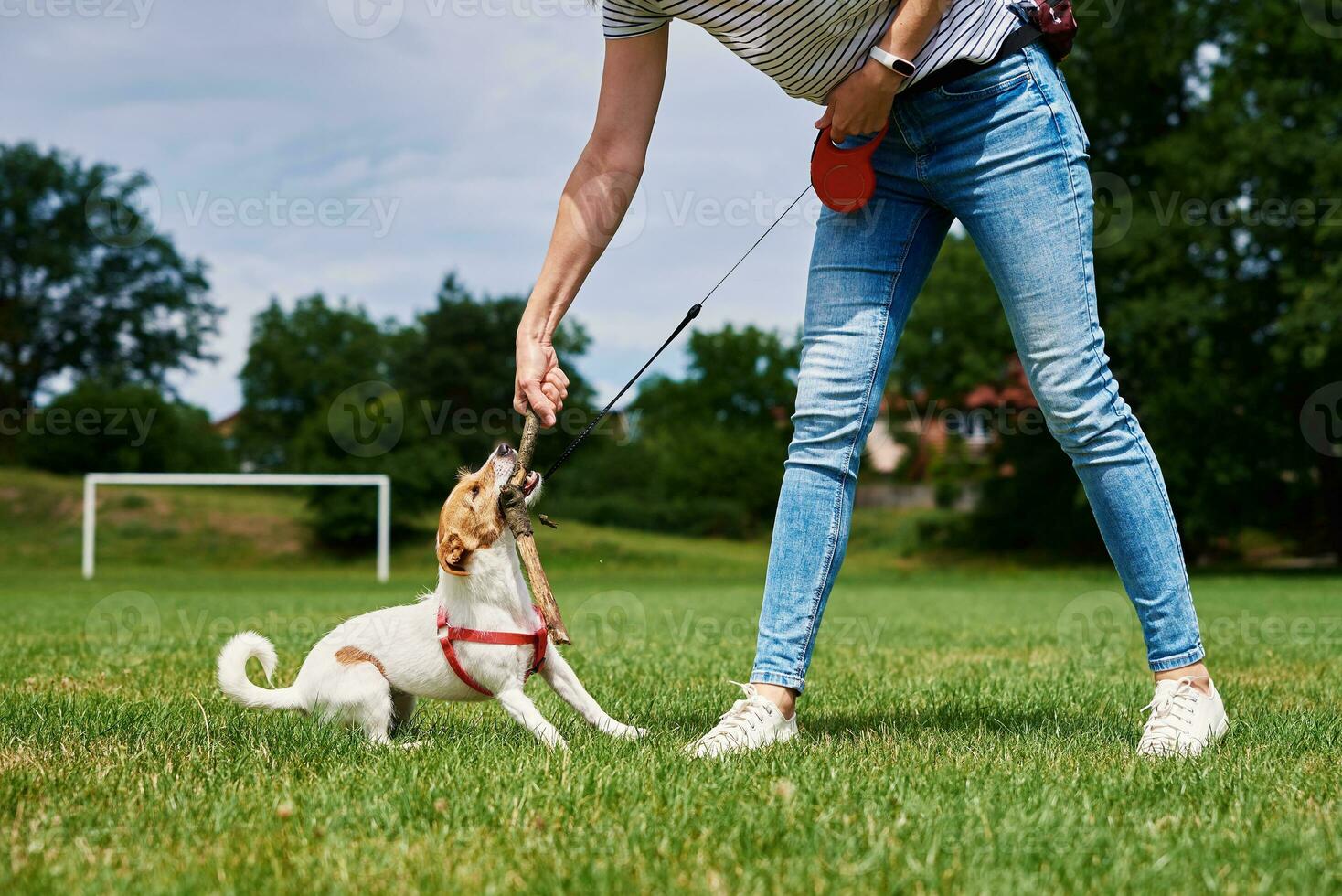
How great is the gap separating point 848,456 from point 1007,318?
0.55m

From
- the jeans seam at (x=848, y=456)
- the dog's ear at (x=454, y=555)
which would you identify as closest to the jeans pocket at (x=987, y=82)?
the jeans seam at (x=848, y=456)

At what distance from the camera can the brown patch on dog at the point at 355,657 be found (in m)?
3.43

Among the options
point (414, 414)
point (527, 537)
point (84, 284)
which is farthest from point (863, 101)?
point (84, 284)

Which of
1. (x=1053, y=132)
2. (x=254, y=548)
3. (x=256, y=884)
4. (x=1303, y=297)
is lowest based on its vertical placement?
(x=254, y=548)

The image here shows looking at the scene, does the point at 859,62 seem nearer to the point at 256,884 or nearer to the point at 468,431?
the point at 256,884

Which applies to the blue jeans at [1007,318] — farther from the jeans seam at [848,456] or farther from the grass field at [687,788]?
the grass field at [687,788]

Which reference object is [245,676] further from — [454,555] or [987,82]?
[987,82]

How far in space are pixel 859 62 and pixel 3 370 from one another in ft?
155

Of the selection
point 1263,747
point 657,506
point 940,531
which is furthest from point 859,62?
point 657,506

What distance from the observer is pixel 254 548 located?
25500mm

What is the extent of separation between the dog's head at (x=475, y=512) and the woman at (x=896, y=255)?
1.46 feet

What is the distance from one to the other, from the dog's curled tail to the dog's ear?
69 centimetres

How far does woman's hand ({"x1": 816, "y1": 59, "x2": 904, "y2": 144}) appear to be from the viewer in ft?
9.02

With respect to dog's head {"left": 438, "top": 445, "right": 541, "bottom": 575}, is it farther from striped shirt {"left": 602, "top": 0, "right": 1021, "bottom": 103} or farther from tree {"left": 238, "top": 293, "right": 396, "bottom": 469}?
tree {"left": 238, "top": 293, "right": 396, "bottom": 469}
